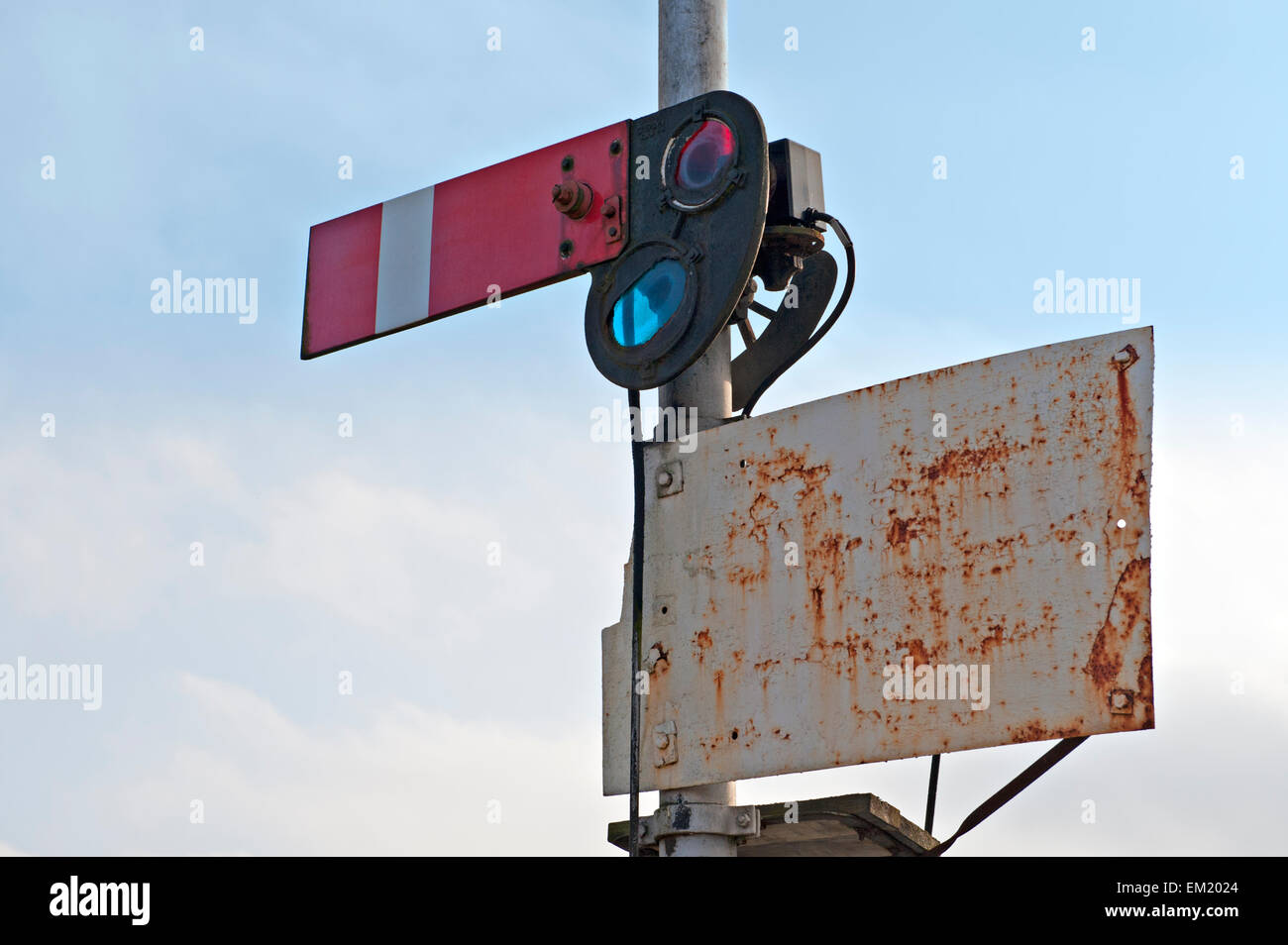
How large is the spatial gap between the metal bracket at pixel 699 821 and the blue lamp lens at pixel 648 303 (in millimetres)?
1204

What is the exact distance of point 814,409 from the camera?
4047 mm

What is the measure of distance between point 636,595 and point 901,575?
74 cm

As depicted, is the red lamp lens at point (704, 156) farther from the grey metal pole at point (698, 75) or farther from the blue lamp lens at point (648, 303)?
the grey metal pole at point (698, 75)

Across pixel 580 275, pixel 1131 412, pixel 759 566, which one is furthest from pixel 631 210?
pixel 1131 412

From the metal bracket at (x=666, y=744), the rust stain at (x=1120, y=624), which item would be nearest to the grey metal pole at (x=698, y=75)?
the metal bracket at (x=666, y=744)

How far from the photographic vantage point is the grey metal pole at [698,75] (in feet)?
14.4

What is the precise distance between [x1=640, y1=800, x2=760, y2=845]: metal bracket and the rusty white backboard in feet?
0.23

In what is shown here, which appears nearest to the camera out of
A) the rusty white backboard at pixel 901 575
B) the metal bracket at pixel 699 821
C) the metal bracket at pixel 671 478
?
the rusty white backboard at pixel 901 575

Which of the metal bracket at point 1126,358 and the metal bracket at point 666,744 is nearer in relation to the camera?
the metal bracket at point 1126,358

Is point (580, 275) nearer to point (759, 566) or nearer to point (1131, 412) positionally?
point (759, 566)

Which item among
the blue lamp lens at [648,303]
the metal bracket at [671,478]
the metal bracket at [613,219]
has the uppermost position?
the metal bracket at [613,219]

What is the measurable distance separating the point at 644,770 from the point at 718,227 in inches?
54.7

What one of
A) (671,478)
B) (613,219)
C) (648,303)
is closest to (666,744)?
(671,478)

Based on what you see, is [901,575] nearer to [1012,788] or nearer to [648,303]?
[1012,788]
